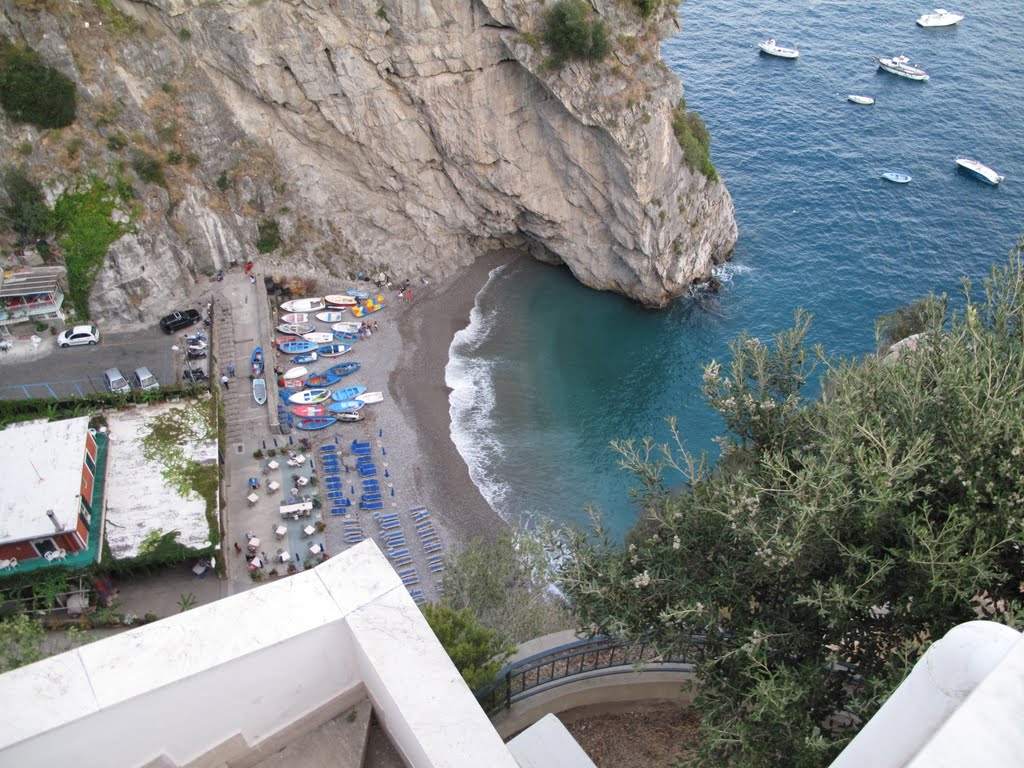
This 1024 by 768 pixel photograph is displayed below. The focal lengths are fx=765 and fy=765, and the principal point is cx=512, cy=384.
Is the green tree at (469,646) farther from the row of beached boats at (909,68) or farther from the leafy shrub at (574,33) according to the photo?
the row of beached boats at (909,68)

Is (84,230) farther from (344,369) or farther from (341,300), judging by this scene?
(344,369)

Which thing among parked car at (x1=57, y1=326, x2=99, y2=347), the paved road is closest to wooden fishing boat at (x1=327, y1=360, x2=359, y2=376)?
the paved road

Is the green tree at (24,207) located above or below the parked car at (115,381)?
above

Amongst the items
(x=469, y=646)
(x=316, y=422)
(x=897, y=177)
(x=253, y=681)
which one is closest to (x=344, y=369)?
(x=316, y=422)

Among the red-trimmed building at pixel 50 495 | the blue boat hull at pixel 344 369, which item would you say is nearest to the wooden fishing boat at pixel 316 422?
the blue boat hull at pixel 344 369

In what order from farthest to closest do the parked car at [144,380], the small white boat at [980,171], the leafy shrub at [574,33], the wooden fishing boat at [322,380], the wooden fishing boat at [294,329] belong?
the small white boat at [980,171], the wooden fishing boat at [294,329], the wooden fishing boat at [322,380], the leafy shrub at [574,33], the parked car at [144,380]

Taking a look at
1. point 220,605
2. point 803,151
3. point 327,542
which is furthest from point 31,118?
point 803,151

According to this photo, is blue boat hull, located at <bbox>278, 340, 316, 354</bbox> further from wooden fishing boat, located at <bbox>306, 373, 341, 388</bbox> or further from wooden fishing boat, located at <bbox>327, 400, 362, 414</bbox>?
wooden fishing boat, located at <bbox>327, 400, 362, 414</bbox>
